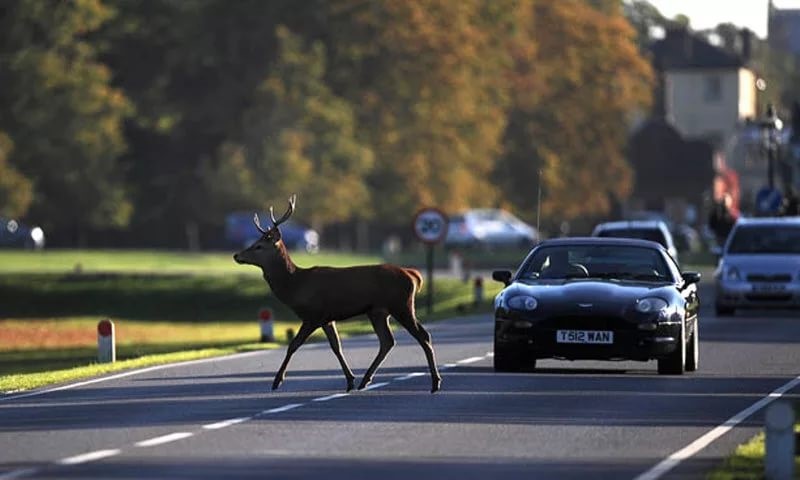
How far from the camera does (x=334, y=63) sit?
90.2 m

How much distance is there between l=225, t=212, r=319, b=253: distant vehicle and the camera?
9444 centimetres

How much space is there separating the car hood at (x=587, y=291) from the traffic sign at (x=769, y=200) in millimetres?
36190

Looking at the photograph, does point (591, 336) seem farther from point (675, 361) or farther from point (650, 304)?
point (675, 361)

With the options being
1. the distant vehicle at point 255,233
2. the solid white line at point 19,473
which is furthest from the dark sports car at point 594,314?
the distant vehicle at point 255,233

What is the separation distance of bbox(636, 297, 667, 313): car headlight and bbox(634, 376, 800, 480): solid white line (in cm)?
148

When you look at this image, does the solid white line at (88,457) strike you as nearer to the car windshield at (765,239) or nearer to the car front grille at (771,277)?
the car front grille at (771,277)

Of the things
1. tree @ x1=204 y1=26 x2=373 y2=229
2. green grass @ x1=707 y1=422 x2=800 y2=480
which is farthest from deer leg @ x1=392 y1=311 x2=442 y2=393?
tree @ x1=204 y1=26 x2=373 y2=229

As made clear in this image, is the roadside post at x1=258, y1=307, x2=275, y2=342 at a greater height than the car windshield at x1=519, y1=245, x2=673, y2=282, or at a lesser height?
lesser

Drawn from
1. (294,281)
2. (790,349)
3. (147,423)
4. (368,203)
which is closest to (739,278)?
(790,349)

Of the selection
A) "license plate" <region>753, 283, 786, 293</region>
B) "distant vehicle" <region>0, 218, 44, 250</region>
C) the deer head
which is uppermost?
the deer head

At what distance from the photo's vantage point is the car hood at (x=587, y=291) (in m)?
24.4

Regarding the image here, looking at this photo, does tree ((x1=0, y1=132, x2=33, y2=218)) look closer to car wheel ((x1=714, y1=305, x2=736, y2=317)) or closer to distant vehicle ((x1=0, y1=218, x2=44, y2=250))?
distant vehicle ((x1=0, y1=218, x2=44, y2=250))

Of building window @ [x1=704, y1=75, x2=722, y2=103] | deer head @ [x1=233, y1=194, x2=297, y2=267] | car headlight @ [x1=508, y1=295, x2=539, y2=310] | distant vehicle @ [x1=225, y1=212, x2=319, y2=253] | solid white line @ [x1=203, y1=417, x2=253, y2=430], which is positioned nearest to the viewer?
solid white line @ [x1=203, y1=417, x2=253, y2=430]

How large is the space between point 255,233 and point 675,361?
6903cm
